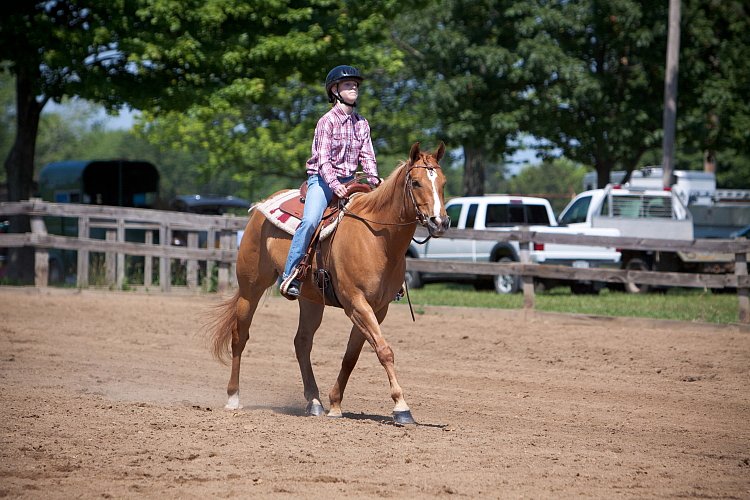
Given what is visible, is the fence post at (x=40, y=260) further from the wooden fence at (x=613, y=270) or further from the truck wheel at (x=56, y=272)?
the wooden fence at (x=613, y=270)

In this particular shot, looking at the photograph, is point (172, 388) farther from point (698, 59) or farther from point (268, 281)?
point (698, 59)

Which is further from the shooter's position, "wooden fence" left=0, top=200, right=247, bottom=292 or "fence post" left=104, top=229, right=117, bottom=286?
"fence post" left=104, top=229, right=117, bottom=286

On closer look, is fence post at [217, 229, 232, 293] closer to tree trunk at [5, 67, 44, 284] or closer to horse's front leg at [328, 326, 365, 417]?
tree trunk at [5, 67, 44, 284]

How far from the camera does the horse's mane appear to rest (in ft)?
26.9

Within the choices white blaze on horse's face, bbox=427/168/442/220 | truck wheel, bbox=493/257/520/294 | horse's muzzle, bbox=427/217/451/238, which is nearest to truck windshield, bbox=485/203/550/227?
truck wheel, bbox=493/257/520/294

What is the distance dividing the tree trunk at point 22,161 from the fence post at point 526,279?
1133 centimetres

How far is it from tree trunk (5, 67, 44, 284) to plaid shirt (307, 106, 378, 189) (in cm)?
1544

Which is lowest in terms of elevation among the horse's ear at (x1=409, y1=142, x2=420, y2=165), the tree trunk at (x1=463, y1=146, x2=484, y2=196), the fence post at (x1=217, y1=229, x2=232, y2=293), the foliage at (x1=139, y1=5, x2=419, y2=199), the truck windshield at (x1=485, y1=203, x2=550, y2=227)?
the fence post at (x1=217, y1=229, x2=232, y2=293)

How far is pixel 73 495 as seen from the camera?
5715 mm

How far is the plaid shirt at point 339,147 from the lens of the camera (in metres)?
8.59

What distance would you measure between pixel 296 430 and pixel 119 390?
113 inches

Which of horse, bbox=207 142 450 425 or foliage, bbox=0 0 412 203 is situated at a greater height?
foliage, bbox=0 0 412 203

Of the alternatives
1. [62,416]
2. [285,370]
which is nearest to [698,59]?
[285,370]

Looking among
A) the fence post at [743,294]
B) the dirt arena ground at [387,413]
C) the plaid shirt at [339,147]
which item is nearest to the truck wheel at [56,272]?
the dirt arena ground at [387,413]
